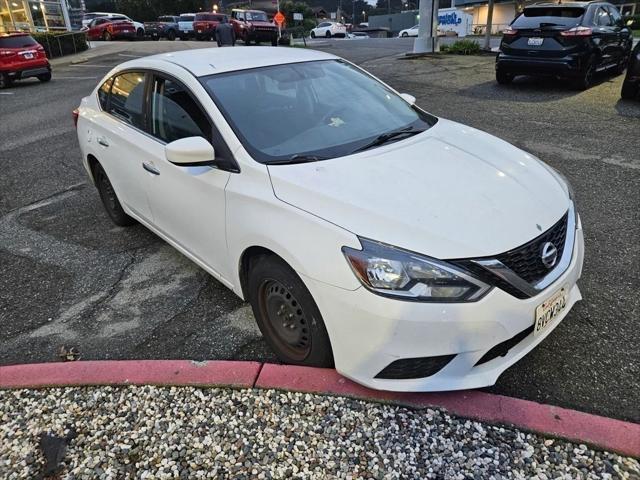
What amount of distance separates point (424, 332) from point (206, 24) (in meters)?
31.8

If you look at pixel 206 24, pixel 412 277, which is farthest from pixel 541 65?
pixel 206 24

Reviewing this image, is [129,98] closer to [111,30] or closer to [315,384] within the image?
[315,384]

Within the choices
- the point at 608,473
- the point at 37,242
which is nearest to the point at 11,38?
the point at 37,242

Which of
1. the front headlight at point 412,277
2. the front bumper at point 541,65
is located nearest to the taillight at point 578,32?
the front bumper at point 541,65

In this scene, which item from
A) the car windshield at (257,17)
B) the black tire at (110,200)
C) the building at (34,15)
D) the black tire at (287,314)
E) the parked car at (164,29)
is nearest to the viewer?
the black tire at (287,314)

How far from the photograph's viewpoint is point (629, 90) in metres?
8.38

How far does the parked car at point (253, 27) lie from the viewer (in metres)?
24.1

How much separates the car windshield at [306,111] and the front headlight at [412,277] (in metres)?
0.86

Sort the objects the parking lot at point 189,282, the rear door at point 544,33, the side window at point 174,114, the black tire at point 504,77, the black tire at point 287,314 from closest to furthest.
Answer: the black tire at point 287,314 < the parking lot at point 189,282 < the side window at point 174,114 < the rear door at point 544,33 < the black tire at point 504,77

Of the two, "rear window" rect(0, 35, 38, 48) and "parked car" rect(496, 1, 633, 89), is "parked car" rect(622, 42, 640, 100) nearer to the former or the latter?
"parked car" rect(496, 1, 633, 89)

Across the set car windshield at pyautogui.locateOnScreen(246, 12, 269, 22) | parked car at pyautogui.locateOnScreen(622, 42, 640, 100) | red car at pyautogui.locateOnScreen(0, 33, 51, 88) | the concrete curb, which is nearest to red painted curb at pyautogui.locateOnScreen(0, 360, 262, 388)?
the concrete curb

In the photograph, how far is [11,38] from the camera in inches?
604

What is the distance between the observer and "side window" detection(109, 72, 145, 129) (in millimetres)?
3773

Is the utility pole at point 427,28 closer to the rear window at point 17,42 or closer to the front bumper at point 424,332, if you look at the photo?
the rear window at point 17,42
